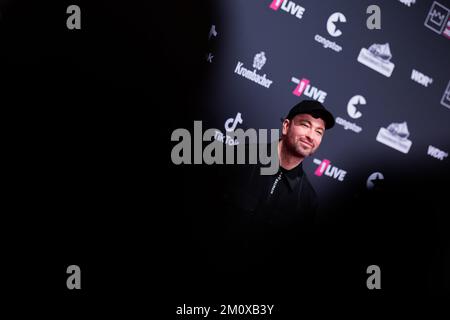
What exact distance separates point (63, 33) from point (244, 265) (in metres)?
1.17

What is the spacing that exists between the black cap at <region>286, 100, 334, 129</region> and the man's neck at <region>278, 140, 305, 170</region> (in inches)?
5.1

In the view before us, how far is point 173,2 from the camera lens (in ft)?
7.03

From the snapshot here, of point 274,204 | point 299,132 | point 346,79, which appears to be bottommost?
point 274,204

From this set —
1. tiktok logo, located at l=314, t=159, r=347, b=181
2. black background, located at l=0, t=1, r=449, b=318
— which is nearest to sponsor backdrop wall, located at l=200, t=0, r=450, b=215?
tiktok logo, located at l=314, t=159, r=347, b=181

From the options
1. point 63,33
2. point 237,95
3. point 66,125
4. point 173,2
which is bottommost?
point 66,125

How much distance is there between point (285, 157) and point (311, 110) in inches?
8.9

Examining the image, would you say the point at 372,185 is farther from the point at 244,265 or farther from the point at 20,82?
the point at 20,82

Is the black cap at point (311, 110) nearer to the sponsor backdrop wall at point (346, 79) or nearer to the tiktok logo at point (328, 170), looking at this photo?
the sponsor backdrop wall at point (346, 79)

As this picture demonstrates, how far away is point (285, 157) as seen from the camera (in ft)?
7.41

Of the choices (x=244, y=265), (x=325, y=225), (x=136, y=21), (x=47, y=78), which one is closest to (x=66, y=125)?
(x=47, y=78)

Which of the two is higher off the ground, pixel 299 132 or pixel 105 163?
pixel 299 132

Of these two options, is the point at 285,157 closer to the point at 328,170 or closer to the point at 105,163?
the point at 328,170

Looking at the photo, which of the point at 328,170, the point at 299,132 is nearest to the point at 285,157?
the point at 299,132

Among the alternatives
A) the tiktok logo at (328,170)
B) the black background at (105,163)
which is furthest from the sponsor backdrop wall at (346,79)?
the black background at (105,163)
